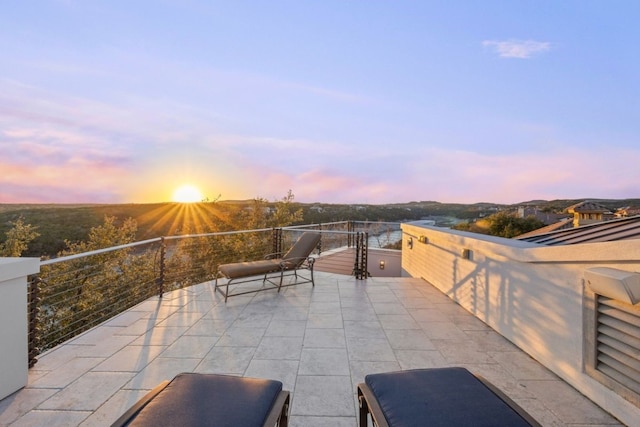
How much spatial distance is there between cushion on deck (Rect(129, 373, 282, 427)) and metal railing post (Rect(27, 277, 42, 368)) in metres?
1.99

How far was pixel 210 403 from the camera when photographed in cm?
128

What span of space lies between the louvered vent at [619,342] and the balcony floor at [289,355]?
29 cm

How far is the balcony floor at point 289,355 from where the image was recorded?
6.69ft

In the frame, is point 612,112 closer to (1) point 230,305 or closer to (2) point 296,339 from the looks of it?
(2) point 296,339

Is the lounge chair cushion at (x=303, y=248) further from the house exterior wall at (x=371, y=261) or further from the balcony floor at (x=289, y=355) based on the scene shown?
the house exterior wall at (x=371, y=261)

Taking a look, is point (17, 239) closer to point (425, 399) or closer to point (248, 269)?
point (248, 269)

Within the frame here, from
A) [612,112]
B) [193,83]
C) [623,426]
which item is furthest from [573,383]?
[193,83]

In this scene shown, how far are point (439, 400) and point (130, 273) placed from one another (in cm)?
1690

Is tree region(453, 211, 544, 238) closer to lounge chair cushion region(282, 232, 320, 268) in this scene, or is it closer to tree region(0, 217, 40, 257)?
lounge chair cushion region(282, 232, 320, 268)

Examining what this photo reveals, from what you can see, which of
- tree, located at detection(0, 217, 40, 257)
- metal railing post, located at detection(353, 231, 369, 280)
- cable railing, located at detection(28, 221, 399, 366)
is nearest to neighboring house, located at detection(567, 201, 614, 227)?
cable railing, located at detection(28, 221, 399, 366)

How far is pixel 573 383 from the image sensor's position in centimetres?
231

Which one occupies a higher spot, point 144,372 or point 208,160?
point 208,160

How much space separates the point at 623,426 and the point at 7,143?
1344 cm

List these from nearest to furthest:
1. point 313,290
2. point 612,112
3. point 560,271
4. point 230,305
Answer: point 560,271, point 230,305, point 313,290, point 612,112
